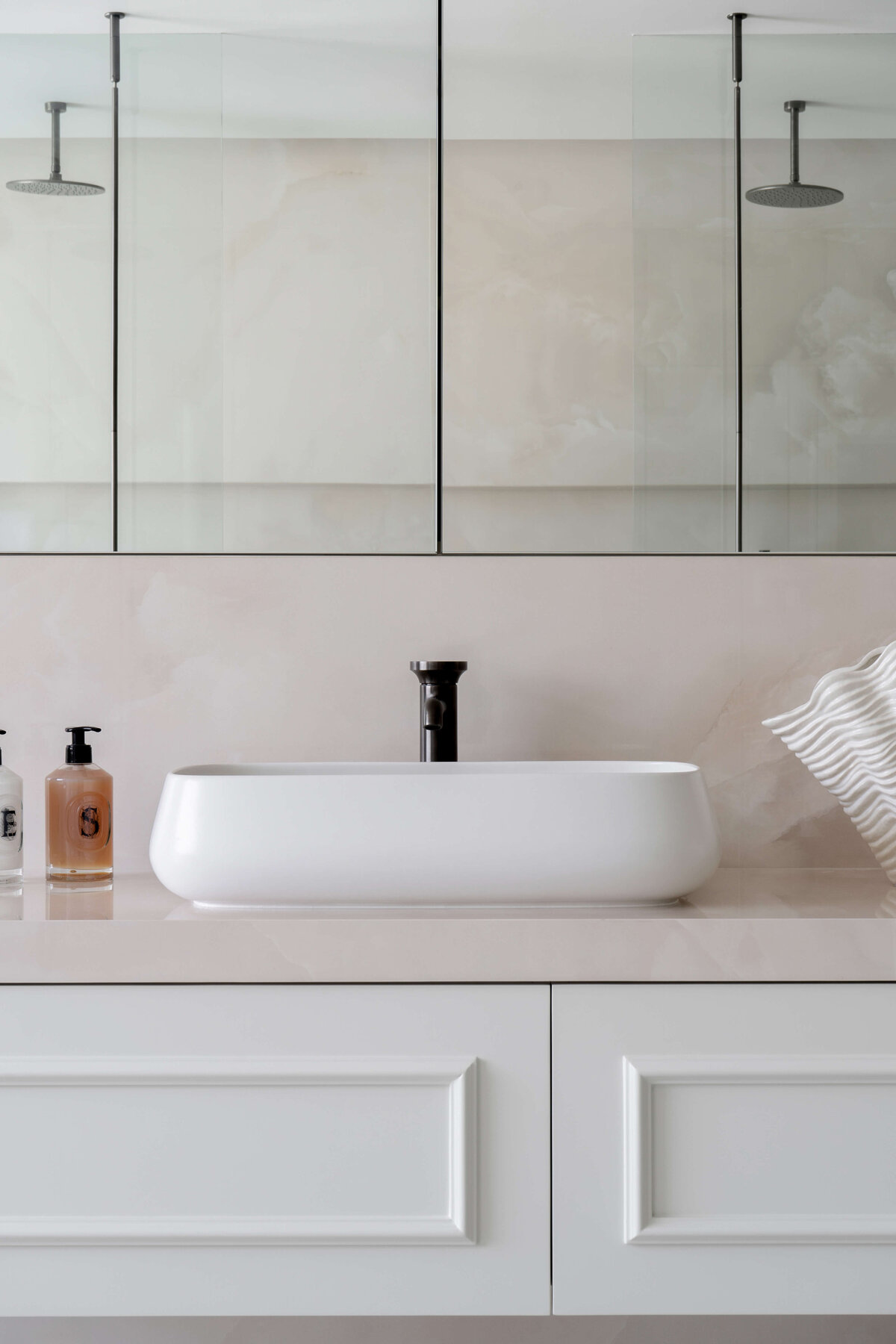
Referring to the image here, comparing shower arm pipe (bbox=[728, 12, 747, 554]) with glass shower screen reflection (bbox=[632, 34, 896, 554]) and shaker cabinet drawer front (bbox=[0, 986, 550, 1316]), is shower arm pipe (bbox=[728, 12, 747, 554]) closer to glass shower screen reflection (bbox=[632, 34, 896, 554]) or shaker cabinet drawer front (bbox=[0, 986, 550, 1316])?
glass shower screen reflection (bbox=[632, 34, 896, 554])

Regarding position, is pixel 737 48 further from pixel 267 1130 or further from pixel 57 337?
pixel 267 1130

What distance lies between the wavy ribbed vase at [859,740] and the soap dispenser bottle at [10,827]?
0.76m

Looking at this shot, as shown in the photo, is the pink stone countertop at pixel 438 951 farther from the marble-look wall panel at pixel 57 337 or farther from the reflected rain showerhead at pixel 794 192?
the reflected rain showerhead at pixel 794 192

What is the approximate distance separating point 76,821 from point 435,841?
405mm

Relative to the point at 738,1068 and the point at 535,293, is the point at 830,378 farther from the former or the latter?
the point at 738,1068

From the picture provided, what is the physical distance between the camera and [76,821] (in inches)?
44.9

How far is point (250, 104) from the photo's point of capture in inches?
51.8

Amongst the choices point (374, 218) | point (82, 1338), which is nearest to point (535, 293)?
point (374, 218)

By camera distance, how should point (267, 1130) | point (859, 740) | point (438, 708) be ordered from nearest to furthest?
point (267, 1130) < point (859, 740) < point (438, 708)

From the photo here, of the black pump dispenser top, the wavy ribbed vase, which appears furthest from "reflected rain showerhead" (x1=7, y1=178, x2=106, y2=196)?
the wavy ribbed vase

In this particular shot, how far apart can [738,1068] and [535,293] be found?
34.1 inches

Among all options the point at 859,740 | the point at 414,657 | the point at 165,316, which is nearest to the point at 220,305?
the point at 165,316

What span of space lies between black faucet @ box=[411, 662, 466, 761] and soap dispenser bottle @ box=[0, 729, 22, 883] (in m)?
0.42

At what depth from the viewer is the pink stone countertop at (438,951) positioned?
92 centimetres
